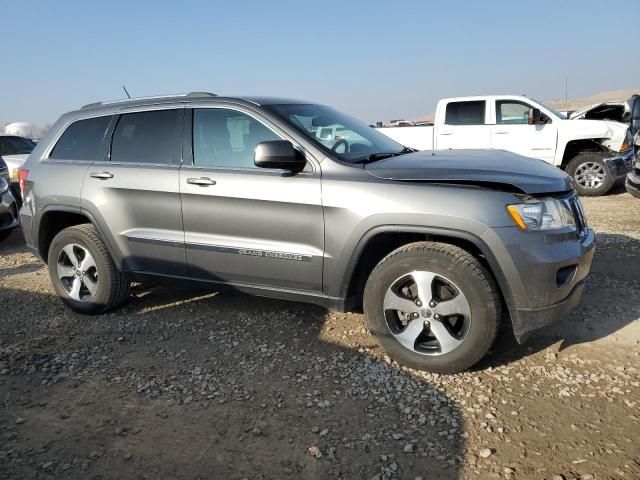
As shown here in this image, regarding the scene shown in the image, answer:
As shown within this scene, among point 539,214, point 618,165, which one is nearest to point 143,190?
point 539,214

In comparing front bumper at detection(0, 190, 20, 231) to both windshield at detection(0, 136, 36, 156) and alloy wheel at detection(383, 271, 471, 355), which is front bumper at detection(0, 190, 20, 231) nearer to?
windshield at detection(0, 136, 36, 156)

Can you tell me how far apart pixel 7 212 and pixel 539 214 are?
7.40 meters

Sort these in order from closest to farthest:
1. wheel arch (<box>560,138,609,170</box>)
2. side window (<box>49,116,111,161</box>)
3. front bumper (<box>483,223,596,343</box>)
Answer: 1. front bumper (<box>483,223,596,343</box>)
2. side window (<box>49,116,111,161</box>)
3. wheel arch (<box>560,138,609,170</box>)

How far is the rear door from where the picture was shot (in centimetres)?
379

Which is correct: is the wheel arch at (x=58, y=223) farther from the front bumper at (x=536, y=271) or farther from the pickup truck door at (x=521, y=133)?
the pickup truck door at (x=521, y=133)

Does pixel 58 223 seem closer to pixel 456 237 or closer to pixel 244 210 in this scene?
pixel 244 210

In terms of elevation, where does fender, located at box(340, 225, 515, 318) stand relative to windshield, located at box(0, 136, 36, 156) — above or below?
below

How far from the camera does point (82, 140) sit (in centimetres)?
434

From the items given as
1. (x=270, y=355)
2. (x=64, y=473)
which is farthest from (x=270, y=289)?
(x=64, y=473)

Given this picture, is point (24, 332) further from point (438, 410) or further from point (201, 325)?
point (438, 410)

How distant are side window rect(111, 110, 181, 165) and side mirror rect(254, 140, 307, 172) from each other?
1014mm

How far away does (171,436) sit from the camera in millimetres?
2609

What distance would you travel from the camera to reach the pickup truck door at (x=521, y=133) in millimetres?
9641

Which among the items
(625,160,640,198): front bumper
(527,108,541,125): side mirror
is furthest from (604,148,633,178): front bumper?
(527,108,541,125): side mirror
